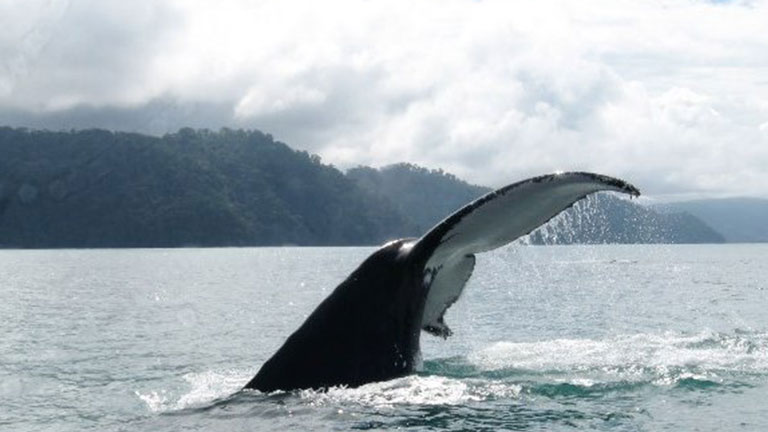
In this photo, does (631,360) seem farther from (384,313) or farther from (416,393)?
(384,313)

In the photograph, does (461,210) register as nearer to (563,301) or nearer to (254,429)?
(254,429)

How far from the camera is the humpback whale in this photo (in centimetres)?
814

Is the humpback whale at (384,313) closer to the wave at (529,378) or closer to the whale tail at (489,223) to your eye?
the whale tail at (489,223)

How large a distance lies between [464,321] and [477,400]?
22.7 meters

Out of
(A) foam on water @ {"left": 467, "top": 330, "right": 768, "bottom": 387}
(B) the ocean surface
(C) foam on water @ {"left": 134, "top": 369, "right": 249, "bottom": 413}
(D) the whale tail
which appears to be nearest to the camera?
(D) the whale tail

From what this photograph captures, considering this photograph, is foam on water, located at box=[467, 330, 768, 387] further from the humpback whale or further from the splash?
the humpback whale

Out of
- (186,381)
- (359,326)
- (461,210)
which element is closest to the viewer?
(461,210)

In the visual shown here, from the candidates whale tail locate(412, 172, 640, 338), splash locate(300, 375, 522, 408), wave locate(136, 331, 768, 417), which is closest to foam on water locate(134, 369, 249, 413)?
wave locate(136, 331, 768, 417)

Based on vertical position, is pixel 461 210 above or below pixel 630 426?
above

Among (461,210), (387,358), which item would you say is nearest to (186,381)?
(387,358)

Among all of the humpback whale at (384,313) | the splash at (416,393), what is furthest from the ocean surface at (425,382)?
the humpback whale at (384,313)

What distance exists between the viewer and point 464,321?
3281 cm

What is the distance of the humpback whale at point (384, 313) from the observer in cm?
814

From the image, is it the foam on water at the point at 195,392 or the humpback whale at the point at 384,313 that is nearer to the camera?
the humpback whale at the point at 384,313
